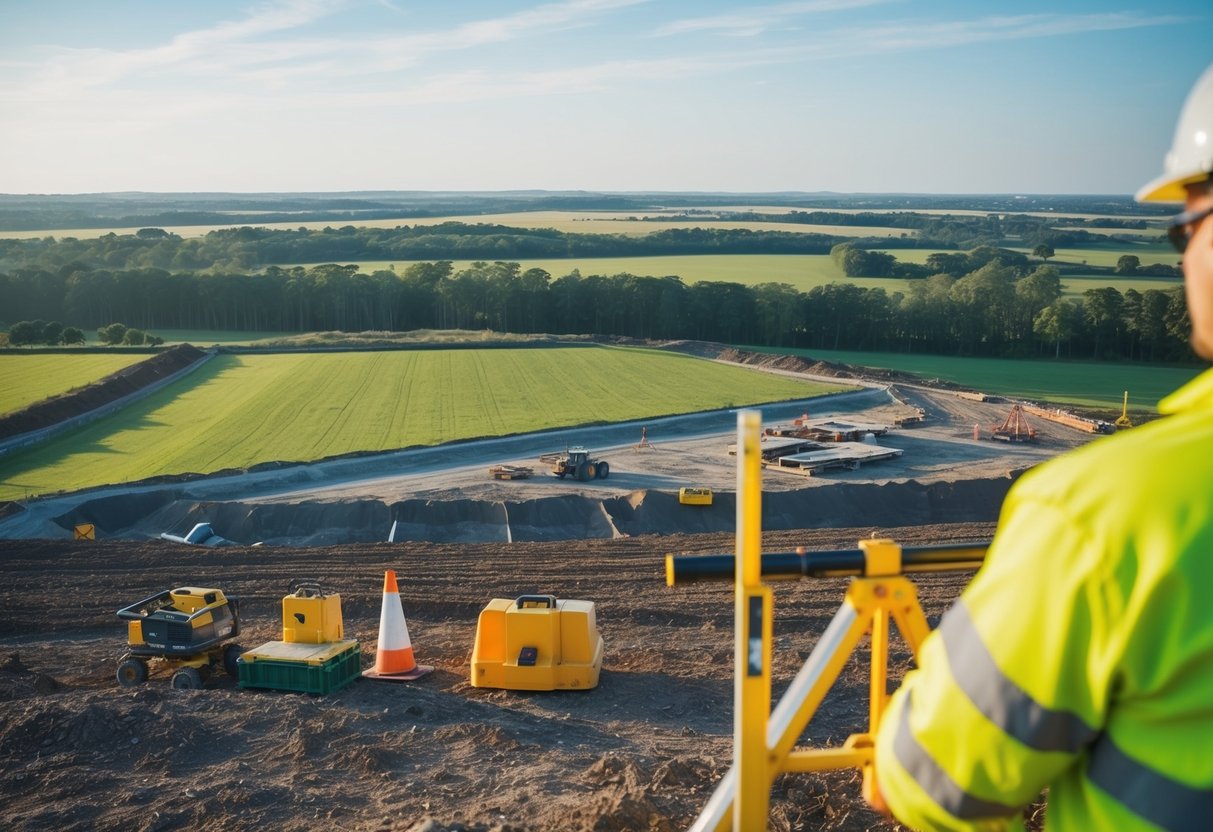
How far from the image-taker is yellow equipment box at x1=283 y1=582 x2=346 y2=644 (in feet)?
42.7

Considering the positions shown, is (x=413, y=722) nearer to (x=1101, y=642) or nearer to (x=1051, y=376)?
(x=1101, y=642)

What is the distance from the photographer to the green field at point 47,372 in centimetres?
4519

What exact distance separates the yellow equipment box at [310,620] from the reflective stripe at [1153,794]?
12.2m

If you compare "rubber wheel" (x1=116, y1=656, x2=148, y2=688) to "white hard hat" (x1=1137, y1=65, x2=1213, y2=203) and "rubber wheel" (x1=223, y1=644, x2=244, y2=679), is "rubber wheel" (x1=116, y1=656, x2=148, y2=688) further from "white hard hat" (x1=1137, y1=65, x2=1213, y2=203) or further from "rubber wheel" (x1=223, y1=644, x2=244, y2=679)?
"white hard hat" (x1=1137, y1=65, x2=1213, y2=203)

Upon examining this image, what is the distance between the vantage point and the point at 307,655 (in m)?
12.4

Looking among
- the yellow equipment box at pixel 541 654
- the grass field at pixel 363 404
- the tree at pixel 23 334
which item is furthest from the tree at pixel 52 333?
the yellow equipment box at pixel 541 654

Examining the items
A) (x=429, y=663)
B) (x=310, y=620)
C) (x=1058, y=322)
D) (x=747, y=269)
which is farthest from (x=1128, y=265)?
(x=310, y=620)

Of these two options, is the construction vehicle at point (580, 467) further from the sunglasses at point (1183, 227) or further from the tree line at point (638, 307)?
the tree line at point (638, 307)

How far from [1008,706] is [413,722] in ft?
32.6

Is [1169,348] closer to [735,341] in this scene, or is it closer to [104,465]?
[735,341]

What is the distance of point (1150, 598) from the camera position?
1.56m

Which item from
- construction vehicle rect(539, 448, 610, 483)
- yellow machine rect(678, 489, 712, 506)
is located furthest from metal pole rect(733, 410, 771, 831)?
construction vehicle rect(539, 448, 610, 483)

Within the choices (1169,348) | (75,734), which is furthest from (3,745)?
(1169,348)

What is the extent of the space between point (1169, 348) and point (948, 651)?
7181 centimetres
